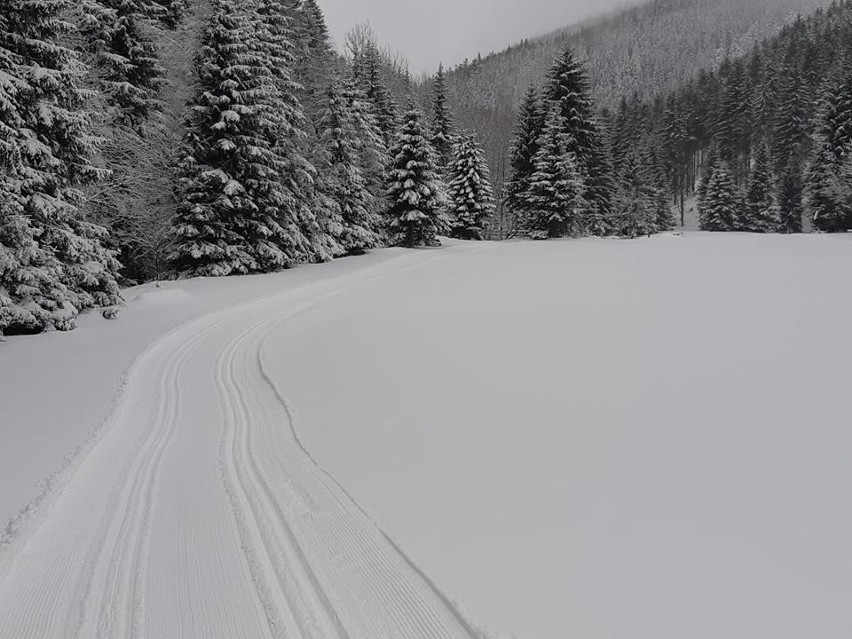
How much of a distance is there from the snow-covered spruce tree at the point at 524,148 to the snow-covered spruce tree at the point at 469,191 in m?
2.11

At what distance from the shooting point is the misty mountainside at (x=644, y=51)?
130 meters

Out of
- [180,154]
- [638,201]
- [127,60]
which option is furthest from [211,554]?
[638,201]

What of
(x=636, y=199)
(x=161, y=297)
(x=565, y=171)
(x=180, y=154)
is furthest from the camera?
(x=636, y=199)

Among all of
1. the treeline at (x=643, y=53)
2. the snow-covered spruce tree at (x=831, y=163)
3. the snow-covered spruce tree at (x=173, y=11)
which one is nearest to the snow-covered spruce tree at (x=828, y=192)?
the snow-covered spruce tree at (x=831, y=163)

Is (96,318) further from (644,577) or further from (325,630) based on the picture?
(644,577)

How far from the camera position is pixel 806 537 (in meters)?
2.98

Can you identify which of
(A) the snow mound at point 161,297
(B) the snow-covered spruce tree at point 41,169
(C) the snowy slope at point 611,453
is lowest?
(C) the snowy slope at point 611,453

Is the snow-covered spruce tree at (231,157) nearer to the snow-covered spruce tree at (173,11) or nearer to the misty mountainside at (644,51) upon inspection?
the snow-covered spruce tree at (173,11)

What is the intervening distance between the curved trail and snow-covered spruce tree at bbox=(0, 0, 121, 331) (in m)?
5.71

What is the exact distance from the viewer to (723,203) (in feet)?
149

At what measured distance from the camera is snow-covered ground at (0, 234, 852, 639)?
268 centimetres

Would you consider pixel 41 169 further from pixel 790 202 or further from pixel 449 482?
pixel 790 202

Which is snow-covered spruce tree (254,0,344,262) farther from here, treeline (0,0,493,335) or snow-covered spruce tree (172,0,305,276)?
snow-covered spruce tree (172,0,305,276)

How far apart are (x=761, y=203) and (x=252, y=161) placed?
157 ft
